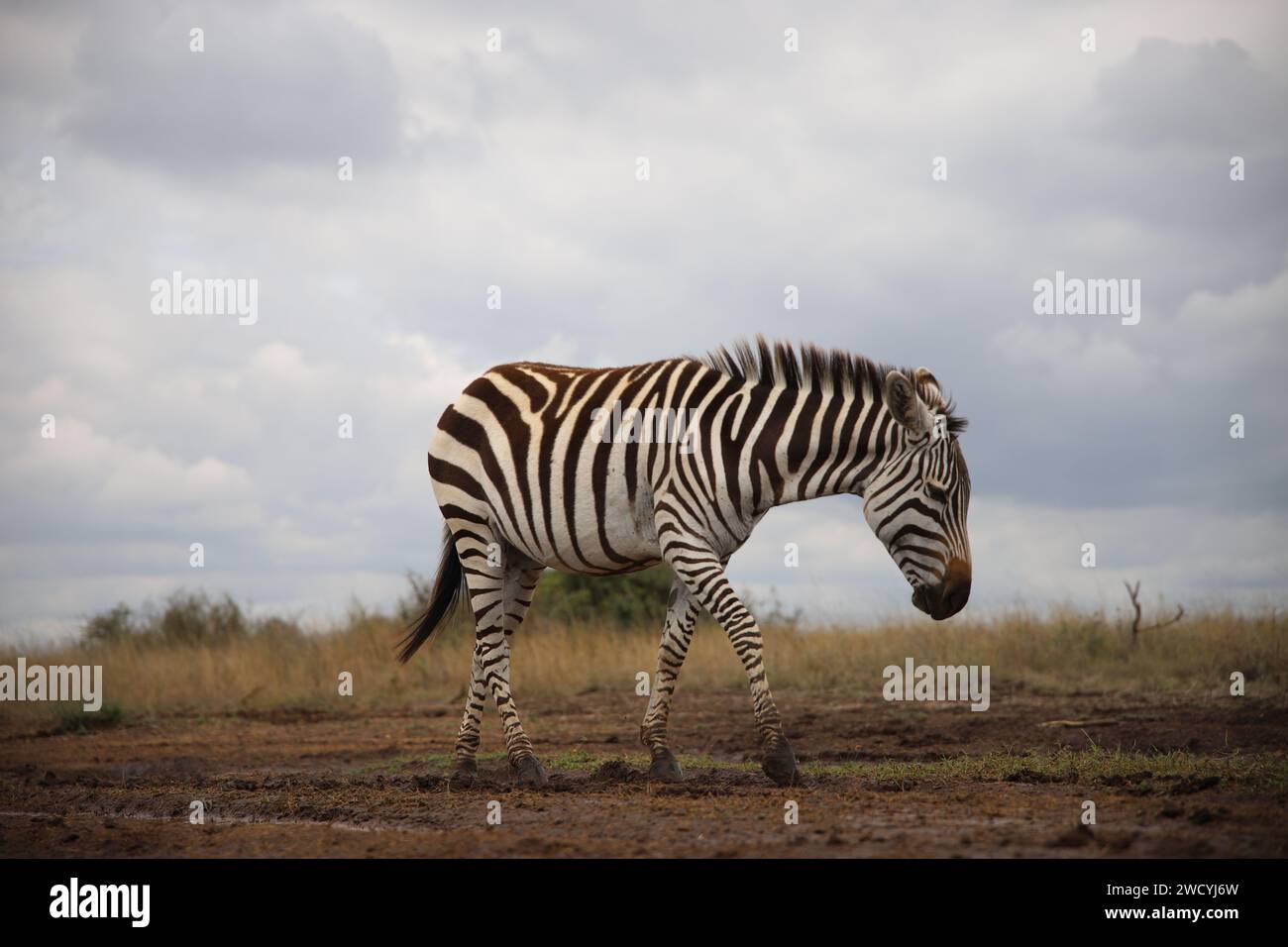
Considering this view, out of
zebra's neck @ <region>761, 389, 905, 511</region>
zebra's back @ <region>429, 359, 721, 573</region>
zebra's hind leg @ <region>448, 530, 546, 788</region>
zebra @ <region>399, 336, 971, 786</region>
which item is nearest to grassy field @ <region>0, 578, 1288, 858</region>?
zebra's hind leg @ <region>448, 530, 546, 788</region>

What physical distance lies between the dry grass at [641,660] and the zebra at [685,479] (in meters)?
6.80

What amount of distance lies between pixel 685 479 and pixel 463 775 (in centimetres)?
266

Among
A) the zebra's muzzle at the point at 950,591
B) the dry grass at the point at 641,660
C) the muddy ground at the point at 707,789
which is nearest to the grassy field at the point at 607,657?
the dry grass at the point at 641,660

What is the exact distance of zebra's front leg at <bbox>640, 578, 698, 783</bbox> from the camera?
27.2 feet

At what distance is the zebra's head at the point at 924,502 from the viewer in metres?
7.61

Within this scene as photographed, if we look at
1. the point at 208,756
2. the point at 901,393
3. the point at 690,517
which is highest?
the point at 901,393

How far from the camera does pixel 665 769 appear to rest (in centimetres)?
824

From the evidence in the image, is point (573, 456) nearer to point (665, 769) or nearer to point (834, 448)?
point (834, 448)

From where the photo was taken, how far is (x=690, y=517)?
7.82m

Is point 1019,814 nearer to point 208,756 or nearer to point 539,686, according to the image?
point 208,756

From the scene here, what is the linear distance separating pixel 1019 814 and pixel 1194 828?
81 cm

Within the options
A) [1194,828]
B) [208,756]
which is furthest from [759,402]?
[208,756]

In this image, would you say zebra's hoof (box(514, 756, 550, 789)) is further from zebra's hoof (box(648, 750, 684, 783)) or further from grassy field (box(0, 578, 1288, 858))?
zebra's hoof (box(648, 750, 684, 783))

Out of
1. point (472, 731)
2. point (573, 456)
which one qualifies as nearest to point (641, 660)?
point (472, 731)
